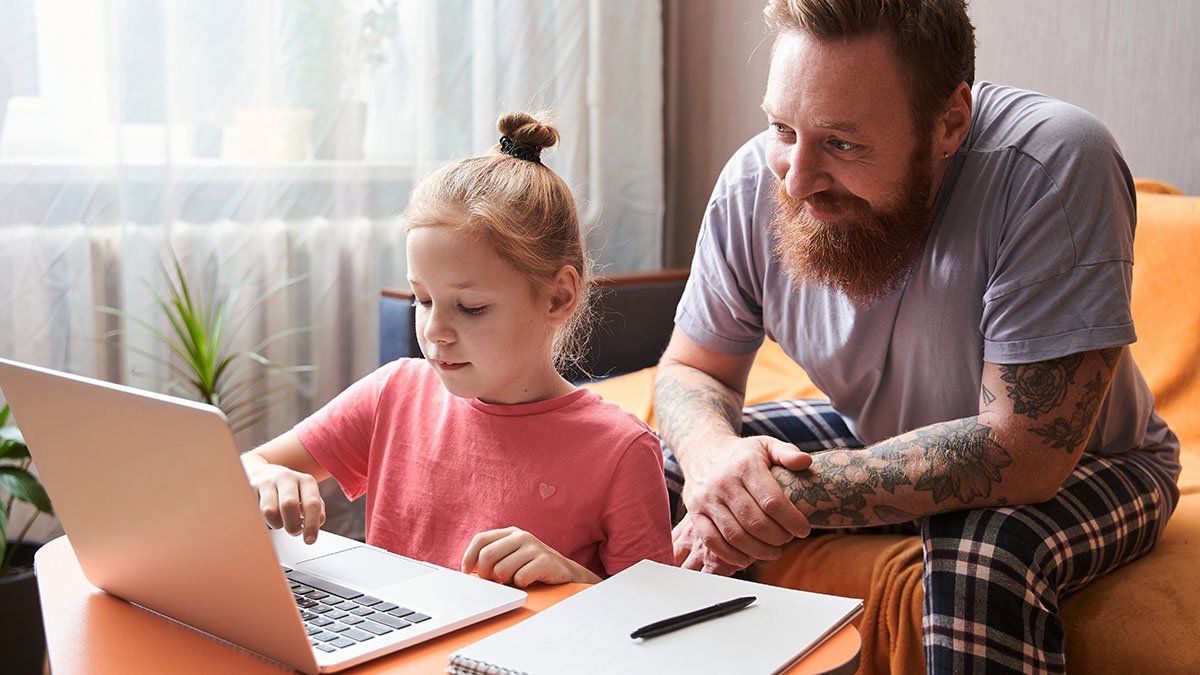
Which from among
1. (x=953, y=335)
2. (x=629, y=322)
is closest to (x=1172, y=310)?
(x=953, y=335)

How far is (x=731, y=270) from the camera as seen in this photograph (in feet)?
5.62

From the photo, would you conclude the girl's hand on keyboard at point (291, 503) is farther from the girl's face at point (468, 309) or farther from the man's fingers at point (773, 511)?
the man's fingers at point (773, 511)

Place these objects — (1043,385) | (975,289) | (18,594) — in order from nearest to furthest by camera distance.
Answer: (1043,385), (975,289), (18,594)

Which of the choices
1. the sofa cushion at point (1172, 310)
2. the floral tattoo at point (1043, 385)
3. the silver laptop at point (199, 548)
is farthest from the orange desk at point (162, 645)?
the sofa cushion at point (1172, 310)

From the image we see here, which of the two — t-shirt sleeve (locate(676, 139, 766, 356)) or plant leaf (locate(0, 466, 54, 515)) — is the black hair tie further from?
plant leaf (locate(0, 466, 54, 515))

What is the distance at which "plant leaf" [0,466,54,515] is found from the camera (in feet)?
6.27

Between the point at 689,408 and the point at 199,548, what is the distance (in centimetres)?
97

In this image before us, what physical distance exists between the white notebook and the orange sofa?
2.35 ft

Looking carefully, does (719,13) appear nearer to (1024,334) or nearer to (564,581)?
(1024,334)

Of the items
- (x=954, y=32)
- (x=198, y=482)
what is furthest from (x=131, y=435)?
(x=954, y=32)

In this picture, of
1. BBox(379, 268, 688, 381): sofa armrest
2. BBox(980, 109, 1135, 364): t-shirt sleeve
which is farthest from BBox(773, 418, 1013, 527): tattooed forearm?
BBox(379, 268, 688, 381): sofa armrest

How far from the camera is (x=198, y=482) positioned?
72 centimetres

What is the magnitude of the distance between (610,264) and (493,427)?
2062 millimetres

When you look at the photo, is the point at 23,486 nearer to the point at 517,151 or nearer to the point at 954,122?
the point at 517,151
